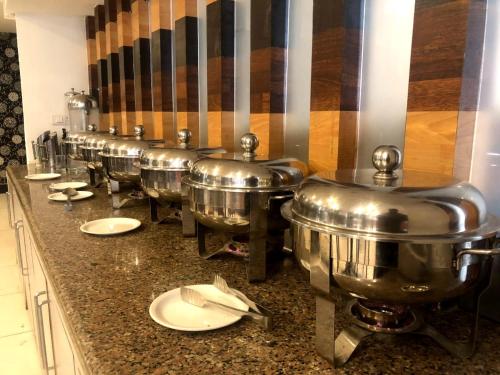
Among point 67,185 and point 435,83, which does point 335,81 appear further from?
point 67,185

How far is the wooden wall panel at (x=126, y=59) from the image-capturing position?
276cm

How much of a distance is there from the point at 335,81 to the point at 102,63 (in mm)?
2820

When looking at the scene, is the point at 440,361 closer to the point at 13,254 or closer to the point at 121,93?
the point at 121,93

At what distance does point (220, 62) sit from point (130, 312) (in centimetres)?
111

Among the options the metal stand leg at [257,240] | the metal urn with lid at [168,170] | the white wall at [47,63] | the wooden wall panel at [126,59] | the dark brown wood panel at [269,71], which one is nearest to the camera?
the metal stand leg at [257,240]

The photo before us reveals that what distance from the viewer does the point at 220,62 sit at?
5.22 feet

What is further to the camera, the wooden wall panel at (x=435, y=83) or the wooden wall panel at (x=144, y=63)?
the wooden wall panel at (x=144, y=63)

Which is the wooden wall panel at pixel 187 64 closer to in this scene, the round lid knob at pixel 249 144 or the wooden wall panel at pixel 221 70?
the wooden wall panel at pixel 221 70

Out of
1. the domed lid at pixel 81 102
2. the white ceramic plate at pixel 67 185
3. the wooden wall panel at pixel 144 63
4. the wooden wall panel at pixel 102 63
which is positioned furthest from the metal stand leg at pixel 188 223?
the domed lid at pixel 81 102

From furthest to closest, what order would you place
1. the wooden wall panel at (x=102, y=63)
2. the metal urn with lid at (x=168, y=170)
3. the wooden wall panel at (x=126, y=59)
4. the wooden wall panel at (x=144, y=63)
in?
1. the wooden wall panel at (x=102, y=63)
2. the wooden wall panel at (x=126, y=59)
3. the wooden wall panel at (x=144, y=63)
4. the metal urn with lid at (x=168, y=170)

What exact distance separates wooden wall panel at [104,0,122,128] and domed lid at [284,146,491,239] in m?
2.69

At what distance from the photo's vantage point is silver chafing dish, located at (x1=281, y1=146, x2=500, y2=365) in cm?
53

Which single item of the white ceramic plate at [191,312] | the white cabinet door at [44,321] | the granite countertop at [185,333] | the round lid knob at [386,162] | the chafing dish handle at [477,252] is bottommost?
the white cabinet door at [44,321]

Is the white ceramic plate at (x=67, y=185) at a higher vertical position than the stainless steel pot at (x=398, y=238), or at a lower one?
lower
